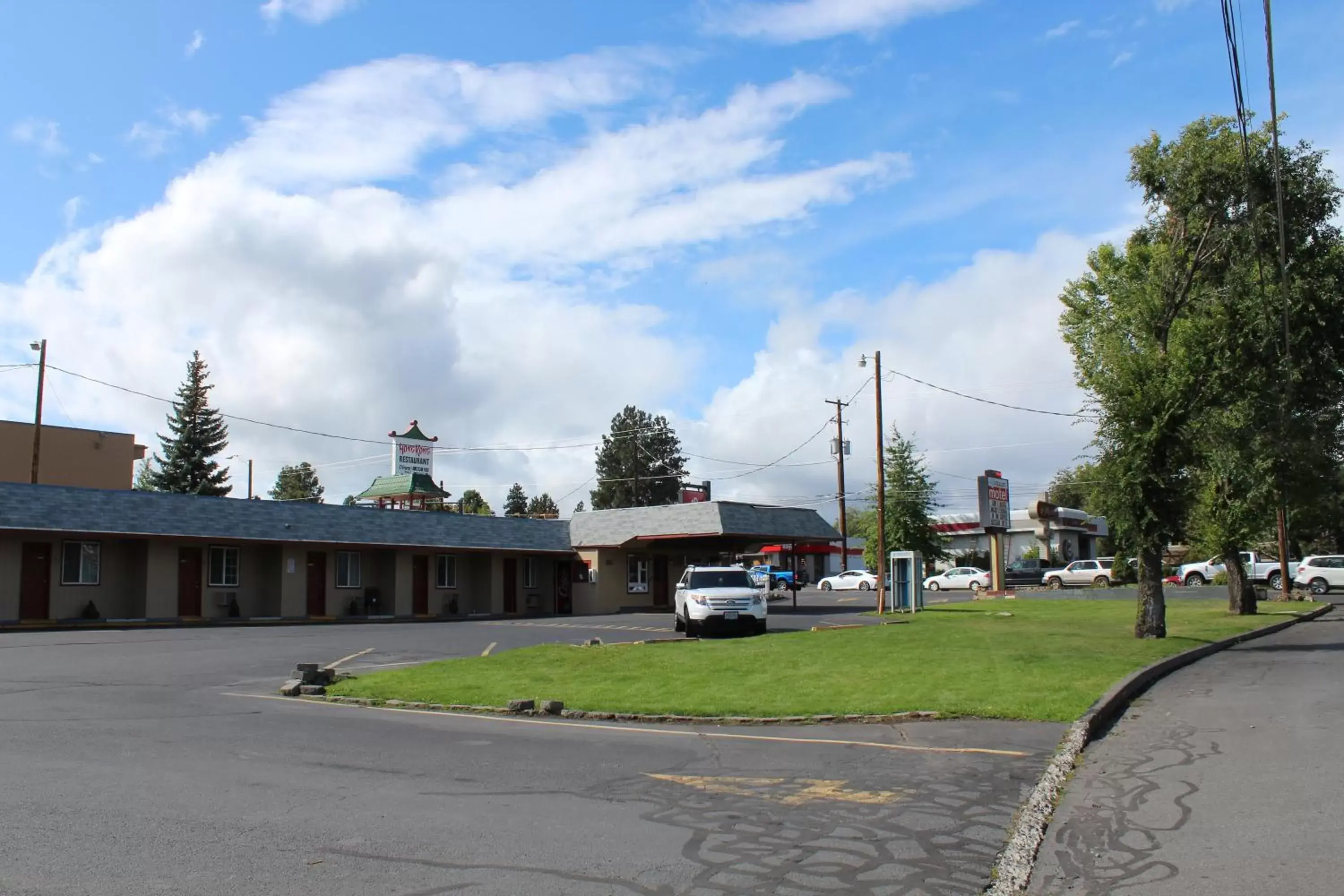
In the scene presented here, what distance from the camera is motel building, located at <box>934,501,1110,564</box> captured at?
73.7m

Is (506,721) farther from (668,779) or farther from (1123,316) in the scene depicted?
(1123,316)

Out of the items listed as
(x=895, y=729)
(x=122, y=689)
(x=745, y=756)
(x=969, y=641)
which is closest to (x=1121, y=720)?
(x=895, y=729)

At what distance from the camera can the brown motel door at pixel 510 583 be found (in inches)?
1839

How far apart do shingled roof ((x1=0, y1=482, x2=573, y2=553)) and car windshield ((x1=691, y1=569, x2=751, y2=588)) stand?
16.4m

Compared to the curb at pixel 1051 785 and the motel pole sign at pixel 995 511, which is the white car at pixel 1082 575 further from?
the curb at pixel 1051 785

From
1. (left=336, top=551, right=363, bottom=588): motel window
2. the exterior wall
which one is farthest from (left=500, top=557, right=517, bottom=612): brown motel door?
the exterior wall

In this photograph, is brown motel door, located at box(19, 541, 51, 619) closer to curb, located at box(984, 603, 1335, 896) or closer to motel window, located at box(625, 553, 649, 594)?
motel window, located at box(625, 553, 649, 594)

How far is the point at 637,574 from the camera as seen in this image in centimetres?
4925

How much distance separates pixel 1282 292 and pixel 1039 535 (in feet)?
186

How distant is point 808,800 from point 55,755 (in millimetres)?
6837

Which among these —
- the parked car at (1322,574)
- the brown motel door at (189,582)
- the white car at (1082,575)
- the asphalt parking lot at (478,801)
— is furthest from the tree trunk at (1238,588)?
the brown motel door at (189,582)

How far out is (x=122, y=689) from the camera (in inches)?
619

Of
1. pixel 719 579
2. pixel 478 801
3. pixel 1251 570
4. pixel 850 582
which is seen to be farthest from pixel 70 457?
pixel 1251 570

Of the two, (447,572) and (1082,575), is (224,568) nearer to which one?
(447,572)
